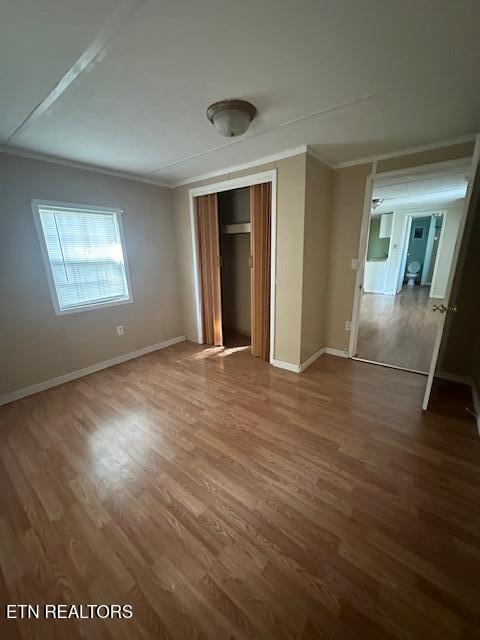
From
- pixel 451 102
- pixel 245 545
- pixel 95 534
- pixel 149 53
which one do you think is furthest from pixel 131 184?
pixel 245 545

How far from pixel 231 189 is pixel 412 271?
8418 millimetres

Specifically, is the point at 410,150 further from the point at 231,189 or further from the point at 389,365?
the point at 389,365

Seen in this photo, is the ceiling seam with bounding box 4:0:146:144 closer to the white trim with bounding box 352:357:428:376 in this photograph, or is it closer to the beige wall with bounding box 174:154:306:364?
the beige wall with bounding box 174:154:306:364

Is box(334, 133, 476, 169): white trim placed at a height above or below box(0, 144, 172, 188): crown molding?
below

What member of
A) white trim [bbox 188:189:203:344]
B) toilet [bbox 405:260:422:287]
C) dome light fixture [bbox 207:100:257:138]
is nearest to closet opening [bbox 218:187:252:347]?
white trim [bbox 188:189:203:344]

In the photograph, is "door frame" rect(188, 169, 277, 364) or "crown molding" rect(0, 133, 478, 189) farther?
"door frame" rect(188, 169, 277, 364)

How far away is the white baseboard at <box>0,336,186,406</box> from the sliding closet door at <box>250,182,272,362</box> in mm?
1549

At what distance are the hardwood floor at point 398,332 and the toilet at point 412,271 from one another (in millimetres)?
A: 2651

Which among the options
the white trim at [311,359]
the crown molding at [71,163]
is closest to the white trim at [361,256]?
the white trim at [311,359]

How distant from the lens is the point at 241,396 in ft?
8.33

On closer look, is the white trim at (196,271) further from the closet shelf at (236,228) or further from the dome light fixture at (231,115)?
the dome light fixture at (231,115)

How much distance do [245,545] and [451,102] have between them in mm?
2982

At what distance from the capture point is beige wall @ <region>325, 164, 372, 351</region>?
9.41ft

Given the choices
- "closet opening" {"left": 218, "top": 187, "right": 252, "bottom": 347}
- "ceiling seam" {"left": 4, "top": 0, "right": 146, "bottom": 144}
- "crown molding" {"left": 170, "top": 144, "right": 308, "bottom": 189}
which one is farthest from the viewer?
"closet opening" {"left": 218, "top": 187, "right": 252, "bottom": 347}
